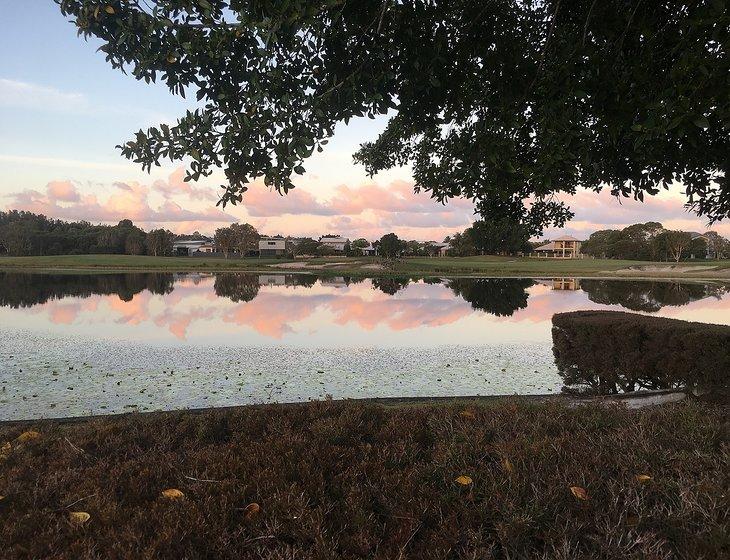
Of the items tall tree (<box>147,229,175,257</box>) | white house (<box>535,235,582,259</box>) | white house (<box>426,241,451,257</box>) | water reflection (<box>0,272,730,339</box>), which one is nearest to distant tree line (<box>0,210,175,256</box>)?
tall tree (<box>147,229,175,257</box>)

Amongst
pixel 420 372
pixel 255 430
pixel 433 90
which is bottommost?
pixel 420 372

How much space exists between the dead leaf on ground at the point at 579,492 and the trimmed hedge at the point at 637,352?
7674 millimetres

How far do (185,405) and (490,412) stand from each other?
7.80 m

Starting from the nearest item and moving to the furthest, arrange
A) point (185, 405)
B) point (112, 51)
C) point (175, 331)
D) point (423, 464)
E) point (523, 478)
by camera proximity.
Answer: point (523, 478), point (423, 464), point (112, 51), point (185, 405), point (175, 331)

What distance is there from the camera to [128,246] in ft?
446

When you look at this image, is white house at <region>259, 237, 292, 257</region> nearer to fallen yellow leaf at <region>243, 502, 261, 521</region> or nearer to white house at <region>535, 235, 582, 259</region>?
white house at <region>535, 235, 582, 259</region>

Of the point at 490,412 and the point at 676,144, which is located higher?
the point at 676,144

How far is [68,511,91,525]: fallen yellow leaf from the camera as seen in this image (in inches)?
121

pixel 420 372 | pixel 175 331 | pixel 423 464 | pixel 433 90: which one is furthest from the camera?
pixel 175 331

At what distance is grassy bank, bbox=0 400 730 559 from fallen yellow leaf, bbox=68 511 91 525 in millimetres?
22

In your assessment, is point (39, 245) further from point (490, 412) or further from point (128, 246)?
point (490, 412)

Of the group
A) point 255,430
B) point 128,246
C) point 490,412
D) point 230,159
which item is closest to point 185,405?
point 230,159

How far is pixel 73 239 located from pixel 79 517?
150213 mm

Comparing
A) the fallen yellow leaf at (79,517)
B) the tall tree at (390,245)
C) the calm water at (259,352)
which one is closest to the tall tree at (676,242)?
the tall tree at (390,245)
